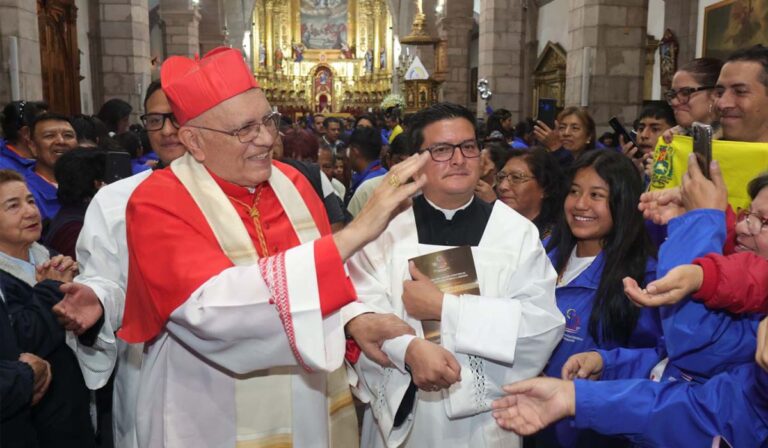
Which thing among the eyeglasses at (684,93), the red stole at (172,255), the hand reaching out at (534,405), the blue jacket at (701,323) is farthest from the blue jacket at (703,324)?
the eyeglasses at (684,93)

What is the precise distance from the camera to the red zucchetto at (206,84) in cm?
212

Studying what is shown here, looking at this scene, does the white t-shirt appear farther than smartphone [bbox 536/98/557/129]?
No

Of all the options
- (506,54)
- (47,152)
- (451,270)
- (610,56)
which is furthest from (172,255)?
(506,54)

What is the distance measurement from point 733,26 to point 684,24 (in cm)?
278

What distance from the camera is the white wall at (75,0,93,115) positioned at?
11.8 metres

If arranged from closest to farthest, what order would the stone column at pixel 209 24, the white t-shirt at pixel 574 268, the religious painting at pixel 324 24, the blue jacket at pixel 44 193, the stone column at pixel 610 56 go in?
the white t-shirt at pixel 574 268 → the blue jacket at pixel 44 193 → the stone column at pixel 610 56 → the stone column at pixel 209 24 → the religious painting at pixel 324 24

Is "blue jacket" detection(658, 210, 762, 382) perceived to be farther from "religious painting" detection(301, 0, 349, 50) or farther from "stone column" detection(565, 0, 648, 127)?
"religious painting" detection(301, 0, 349, 50)

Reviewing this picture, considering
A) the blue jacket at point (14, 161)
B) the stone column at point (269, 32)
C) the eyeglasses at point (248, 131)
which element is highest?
the stone column at point (269, 32)

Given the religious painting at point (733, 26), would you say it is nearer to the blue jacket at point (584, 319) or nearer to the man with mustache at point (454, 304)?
the blue jacket at point (584, 319)

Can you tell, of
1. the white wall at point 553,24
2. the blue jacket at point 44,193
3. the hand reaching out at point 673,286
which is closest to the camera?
the hand reaching out at point 673,286

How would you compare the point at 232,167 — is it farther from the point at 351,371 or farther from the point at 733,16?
the point at 733,16

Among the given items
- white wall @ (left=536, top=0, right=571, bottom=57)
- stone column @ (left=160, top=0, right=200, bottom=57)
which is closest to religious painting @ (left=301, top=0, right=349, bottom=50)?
white wall @ (left=536, top=0, right=571, bottom=57)

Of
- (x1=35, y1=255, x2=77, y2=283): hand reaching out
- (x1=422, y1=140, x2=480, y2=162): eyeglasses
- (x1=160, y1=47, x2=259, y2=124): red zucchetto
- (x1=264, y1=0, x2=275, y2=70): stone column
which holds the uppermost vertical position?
(x1=264, y1=0, x2=275, y2=70): stone column

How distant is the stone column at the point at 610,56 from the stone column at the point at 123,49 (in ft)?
22.3
